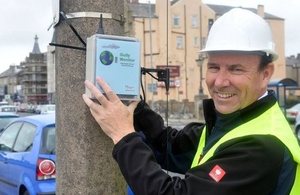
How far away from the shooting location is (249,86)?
2.25m

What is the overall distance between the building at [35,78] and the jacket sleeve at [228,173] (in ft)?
442

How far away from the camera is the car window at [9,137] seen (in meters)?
7.61

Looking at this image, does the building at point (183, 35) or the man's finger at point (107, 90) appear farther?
the building at point (183, 35)

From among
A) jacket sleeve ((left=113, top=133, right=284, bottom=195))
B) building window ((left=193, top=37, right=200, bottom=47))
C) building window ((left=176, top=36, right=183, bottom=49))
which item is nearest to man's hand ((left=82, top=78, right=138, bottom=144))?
jacket sleeve ((left=113, top=133, right=284, bottom=195))

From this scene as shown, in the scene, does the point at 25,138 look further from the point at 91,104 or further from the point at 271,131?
the point at 271,131

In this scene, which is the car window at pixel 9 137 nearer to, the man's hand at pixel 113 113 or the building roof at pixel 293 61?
the man's hand at pixel 113 113

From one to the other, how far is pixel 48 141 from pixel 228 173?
507cm

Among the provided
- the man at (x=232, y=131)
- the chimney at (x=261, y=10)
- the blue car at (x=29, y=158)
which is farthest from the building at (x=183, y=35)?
the man at (x=232, y=131)

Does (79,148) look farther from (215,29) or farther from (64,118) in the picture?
(215,29)

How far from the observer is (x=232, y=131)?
86.4 inches

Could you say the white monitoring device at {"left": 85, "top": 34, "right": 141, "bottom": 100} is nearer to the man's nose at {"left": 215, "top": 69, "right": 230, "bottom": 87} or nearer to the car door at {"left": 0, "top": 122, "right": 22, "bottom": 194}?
the man's nose at {"left": 215, "top": 69, "right": 230, "bottom": 87}

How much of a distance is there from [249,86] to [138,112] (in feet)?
2.55

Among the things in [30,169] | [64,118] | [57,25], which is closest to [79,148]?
[64,118]

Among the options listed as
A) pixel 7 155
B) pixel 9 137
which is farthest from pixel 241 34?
pixel 9 137
